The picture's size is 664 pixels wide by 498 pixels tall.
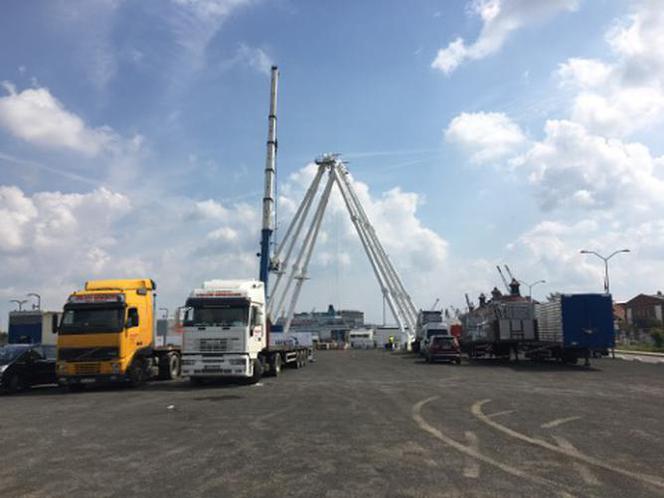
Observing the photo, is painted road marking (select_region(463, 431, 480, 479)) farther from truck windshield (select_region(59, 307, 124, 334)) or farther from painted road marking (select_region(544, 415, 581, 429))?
truck windshield (select_region(59, 307, 124, 334))

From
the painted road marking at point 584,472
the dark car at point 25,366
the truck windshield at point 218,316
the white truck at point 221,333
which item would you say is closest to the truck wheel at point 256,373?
the white truck at point 221,333

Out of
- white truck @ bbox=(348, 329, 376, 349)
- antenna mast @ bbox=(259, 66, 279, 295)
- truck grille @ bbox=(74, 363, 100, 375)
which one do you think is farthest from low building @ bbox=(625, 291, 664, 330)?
truck grille @ bbox=(74, 363, 100, 375)

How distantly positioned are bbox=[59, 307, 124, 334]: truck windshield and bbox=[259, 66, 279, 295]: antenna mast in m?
37.4

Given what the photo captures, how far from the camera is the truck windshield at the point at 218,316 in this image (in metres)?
20.6

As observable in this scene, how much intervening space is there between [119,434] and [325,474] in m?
5.17

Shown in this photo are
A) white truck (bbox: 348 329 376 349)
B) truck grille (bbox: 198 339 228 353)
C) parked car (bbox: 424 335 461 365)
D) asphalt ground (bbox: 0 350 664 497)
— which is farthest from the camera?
white truck (bbox: 348 329 376 349)

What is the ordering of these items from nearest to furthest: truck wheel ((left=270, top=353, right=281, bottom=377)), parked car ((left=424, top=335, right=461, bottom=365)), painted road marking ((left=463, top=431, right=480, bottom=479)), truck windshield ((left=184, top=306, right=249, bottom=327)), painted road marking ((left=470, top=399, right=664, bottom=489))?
painted road marking ((left=470, top=399, right=664, bottom=489)) → painted road marking ((left=463, top=431, right=480, bottom=479)) → truck windshield ((left=184, top=306, right=249, bottom=327)) → truck wheel ((left=270, top=353, right=281, bottom=377)) → parked car ((left=424, top=335, right=461, bottom=365))

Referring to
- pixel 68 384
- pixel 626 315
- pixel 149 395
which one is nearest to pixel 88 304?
pixel 68 384

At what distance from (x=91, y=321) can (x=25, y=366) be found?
329cm

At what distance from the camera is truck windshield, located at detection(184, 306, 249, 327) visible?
20.6 metres

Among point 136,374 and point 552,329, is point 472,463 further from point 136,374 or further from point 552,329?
point 552,329

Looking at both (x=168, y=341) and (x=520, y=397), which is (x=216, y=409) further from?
(x=168, y=341)

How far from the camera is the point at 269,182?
61906 millimetres

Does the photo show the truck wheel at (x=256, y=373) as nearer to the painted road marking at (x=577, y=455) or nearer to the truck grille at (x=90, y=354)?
the truck grille at (x=90, y=354)
